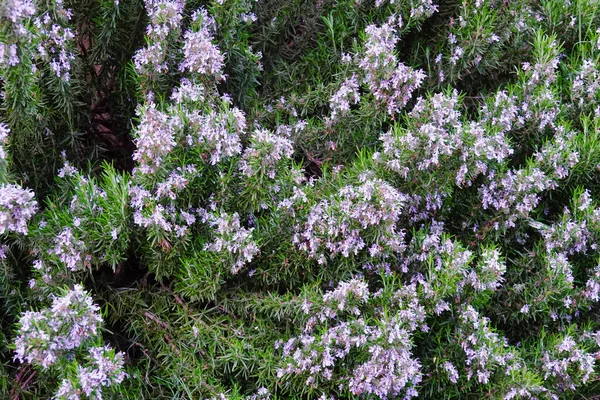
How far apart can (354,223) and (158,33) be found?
1080mm

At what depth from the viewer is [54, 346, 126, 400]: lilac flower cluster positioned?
2.00m

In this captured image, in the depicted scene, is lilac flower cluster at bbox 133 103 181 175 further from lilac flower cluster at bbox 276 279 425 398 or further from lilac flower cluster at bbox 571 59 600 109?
lilac flower cluster at bbox 571 59 600 109

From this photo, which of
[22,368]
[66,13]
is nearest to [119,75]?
[66,13]

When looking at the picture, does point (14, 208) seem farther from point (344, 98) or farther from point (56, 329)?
point (344, 98)

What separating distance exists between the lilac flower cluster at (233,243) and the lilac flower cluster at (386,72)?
861 mm

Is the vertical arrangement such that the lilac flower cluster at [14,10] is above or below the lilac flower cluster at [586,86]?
above

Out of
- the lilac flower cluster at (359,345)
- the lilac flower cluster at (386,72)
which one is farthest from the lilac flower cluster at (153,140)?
the lilac flower cluster at (386,72)

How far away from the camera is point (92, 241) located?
2.40 metres

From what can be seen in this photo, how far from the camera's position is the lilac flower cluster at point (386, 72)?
8.92 feet

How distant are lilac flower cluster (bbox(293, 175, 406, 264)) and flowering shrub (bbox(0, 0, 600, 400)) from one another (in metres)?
0.01

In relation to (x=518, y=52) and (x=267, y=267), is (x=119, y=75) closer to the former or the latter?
(x=267, y=267)

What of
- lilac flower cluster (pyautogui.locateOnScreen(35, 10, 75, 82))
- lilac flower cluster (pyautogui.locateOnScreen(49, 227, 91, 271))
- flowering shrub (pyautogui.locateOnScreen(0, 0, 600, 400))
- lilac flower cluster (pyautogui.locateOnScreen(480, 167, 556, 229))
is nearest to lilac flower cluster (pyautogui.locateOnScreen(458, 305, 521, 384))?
flowering shrub (pyautogui.locateOnScreen(0, 0, 600, 400))

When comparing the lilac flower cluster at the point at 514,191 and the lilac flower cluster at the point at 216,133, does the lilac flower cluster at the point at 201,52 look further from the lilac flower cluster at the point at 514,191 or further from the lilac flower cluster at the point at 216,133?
the lilac flower cluster at the point at 514,191

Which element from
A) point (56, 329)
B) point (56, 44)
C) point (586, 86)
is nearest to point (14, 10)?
point (56, 44)
